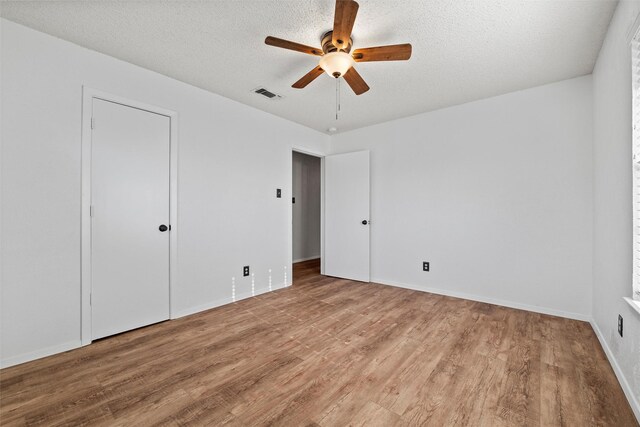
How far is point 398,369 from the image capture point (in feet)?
6.61

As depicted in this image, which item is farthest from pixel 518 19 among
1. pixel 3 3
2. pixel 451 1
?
pixel 3 3

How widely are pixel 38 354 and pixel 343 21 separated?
3.22 metres

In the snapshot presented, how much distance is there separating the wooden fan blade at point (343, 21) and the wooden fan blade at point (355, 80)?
11.2 inches

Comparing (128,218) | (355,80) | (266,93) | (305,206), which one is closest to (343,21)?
(355,80)

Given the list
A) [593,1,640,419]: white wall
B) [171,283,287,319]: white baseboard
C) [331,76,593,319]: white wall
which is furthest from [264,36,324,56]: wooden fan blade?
[171,283,287,319]: white baseboard

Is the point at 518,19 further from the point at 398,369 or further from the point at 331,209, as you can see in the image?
the point at 331,209

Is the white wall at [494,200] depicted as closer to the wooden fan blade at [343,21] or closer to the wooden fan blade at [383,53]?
the wooden fan blade at [383,53]

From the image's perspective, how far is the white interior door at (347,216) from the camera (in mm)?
4410

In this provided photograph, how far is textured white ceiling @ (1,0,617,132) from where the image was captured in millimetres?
1895

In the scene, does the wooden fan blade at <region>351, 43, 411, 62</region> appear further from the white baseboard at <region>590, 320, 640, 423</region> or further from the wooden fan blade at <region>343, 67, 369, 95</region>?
the white baseboard at <region>590, 320, 640, 423</region>

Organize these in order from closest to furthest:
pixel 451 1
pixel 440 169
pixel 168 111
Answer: pixel 451 1, pixel 168 111, pixel 440 169

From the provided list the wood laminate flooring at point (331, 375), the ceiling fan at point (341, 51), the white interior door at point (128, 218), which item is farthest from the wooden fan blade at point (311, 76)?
the wood laminate flooring at point (331, 375)

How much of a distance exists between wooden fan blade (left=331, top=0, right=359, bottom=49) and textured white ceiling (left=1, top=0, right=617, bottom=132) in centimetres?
20

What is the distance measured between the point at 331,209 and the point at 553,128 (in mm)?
3023
